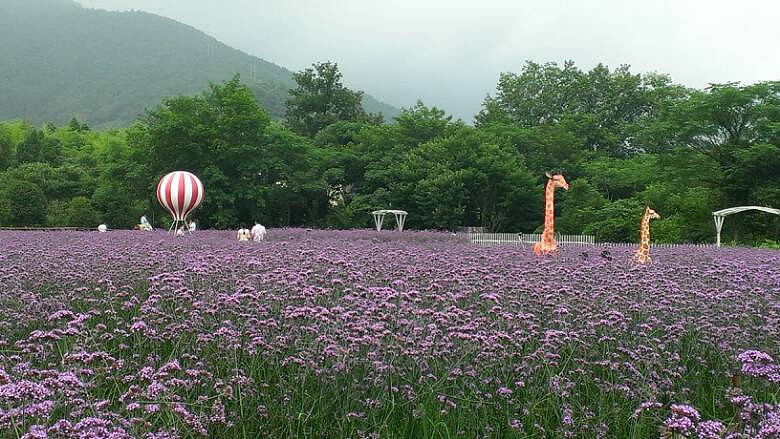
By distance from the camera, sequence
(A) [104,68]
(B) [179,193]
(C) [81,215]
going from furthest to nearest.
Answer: (A) [104,68] → (C) [81,215] → (B) [179,193]

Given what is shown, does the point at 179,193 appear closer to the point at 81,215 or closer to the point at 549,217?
the point at 81,215

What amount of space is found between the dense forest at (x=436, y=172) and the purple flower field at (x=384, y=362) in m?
25.3

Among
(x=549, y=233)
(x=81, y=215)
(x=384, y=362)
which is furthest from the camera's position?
(x=81, y=215)

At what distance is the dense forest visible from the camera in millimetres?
29594

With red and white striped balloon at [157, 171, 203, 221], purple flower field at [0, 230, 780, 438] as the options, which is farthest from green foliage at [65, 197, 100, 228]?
purple flower field at [0, 230, 780, 438]

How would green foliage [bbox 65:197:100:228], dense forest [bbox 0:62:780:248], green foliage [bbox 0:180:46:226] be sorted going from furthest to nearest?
green foliage [bbox 0:180:46:226] → green foliage [bbox 65:197:100:228] → dense forest [bbox 0:62:780:248]

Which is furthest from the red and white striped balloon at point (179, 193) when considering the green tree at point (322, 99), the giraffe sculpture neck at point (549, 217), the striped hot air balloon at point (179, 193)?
the green tree at point (322, 99)

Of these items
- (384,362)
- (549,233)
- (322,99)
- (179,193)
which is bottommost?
(384,362)

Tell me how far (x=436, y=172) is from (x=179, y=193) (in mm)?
14175

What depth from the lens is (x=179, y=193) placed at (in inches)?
985

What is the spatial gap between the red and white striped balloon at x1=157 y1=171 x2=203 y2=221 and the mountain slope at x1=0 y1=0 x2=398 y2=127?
223ft

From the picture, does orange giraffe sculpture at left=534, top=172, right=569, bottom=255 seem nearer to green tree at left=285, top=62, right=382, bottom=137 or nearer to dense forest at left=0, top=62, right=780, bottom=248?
dense forest at left=0, top=62, right=780, bottom=248

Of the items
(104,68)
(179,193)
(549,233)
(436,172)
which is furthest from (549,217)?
(104,68)

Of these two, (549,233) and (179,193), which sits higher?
(179,193)
